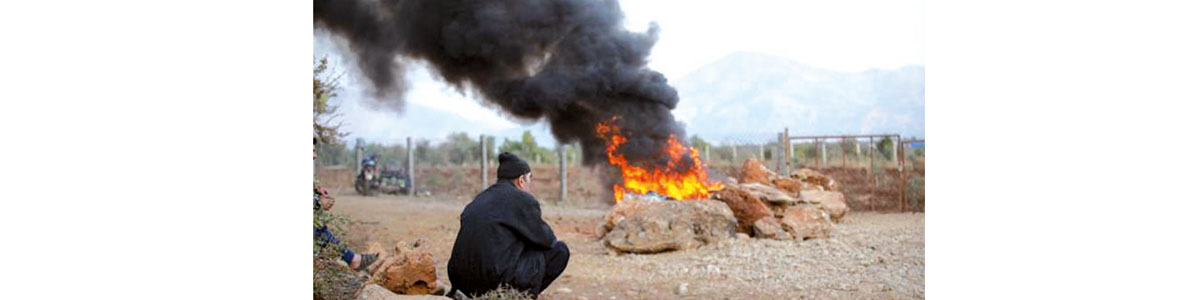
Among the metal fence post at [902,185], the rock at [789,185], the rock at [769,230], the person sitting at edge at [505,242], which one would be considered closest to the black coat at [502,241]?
the person sitting at edge at [505,242]

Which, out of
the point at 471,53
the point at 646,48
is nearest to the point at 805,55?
the point at 646,48

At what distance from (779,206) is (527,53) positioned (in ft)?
10.7

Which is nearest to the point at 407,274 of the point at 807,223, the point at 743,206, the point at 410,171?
the point at 743,206

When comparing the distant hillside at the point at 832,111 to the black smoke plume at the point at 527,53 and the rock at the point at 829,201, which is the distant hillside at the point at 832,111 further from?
the black smoke plume at the point at 527,53

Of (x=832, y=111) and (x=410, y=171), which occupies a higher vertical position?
(x=832, y=111)

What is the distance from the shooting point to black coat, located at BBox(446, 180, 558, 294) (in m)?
5.04

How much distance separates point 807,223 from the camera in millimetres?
8352

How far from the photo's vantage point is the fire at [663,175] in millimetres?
8172

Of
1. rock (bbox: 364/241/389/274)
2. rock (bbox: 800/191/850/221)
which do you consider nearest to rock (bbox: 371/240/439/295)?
rock (bbox: 364/241/389/274)

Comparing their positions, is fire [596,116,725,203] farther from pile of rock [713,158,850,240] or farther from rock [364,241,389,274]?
rock [364,241,389,274]

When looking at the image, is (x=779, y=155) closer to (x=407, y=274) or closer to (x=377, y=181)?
(x=377, y=181)

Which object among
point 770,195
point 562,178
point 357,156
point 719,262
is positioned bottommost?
point 719,262

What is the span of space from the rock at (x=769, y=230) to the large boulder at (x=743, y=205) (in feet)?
0.62
